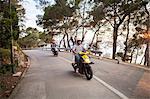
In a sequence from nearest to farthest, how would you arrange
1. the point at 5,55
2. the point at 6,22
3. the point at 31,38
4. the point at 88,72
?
the point at 88,72 < the point at 6,22 < the point at 5,55 < the point at 31,38

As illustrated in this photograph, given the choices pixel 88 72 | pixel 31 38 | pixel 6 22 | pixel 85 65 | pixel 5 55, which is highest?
pixel 31 38

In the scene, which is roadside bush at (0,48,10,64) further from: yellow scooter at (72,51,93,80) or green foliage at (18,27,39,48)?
green foliage at (18,27,39,48)

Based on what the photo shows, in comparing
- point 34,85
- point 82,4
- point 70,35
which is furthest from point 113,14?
point 34,85

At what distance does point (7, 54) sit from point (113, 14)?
20248 millimetres

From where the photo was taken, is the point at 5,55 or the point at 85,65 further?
the point at 5,55

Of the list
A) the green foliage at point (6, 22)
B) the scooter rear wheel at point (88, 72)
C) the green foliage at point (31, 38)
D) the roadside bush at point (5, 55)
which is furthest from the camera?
the green foliage at point (31, 38)

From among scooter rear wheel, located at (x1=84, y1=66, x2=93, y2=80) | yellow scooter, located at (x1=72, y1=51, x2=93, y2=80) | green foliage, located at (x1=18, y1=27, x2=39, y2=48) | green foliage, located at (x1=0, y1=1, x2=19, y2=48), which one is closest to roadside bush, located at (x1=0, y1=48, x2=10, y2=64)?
green foliage, located at (x1=0, y1=1, x2=19, y2=48)

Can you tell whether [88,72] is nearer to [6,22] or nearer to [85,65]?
[85,65]

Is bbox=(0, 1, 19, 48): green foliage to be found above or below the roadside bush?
above

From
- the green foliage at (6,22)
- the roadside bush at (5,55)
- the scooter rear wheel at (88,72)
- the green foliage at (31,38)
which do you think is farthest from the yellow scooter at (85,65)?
the green foliage at (31,38)

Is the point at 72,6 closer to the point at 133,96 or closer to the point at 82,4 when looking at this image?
the point at 82,4

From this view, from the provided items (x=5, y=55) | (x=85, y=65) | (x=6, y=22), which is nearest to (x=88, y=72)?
(x=85, y=65)

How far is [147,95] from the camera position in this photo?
29.1ft

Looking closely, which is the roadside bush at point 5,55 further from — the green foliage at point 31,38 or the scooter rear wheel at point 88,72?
the green foliage at point 31,38
